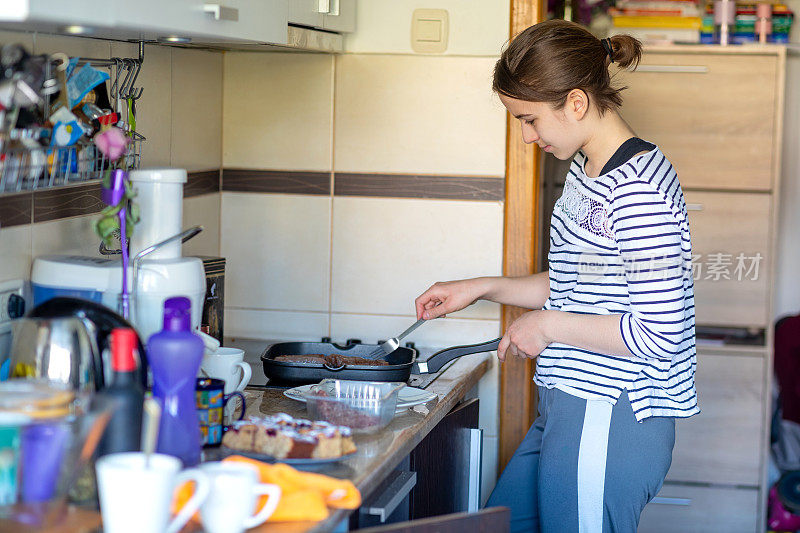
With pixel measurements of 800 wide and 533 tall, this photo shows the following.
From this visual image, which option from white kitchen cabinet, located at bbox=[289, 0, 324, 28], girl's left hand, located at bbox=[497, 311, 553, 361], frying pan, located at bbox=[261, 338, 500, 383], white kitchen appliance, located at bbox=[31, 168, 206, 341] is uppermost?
white kitchen cabinet, located at bbox=[289, 0, 324, 28]

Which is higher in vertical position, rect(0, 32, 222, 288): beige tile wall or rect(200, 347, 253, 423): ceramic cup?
rect(0, 32, 222, 288): beige tile wall

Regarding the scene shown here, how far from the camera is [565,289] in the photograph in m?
1.90

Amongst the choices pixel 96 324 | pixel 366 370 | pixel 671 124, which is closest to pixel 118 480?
pixel 96 324

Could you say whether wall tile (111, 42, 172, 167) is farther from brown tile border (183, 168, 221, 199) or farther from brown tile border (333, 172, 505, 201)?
brown tile border (333, 172, 505, 201)

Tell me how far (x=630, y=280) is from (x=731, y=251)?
1.65m

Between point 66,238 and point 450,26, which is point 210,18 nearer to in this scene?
point 66,238

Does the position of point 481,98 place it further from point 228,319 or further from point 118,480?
point 118,480

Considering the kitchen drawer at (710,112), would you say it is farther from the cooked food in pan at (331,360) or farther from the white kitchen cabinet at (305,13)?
the cooked food in pan at (331,360)

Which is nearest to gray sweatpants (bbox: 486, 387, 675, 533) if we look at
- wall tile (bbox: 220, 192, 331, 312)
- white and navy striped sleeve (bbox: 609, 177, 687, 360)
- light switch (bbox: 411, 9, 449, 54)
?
white and navy striped sleeve (bbox: 609, 177, 687, 360)

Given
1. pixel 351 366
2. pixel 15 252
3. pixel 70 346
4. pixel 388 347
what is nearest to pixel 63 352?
pixel 70 346

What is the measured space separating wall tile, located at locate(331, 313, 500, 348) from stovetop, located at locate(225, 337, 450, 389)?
0.03m

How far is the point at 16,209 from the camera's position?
5.17 ft

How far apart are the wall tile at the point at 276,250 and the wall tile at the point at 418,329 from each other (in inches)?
2.7

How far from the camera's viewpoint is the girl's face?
1808mm
